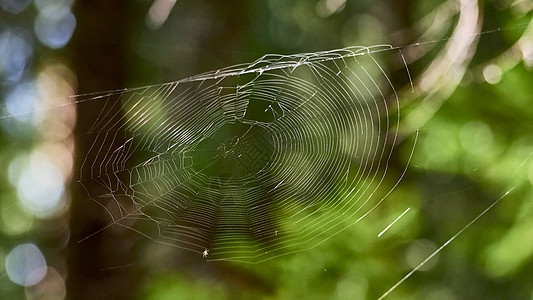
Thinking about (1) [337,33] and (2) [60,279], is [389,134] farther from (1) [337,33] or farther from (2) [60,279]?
(2) [60,279]

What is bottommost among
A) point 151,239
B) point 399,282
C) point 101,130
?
point 399,282

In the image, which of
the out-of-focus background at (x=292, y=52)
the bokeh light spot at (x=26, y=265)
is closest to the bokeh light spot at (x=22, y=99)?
the out-of-focus background at (x=292, y=52)

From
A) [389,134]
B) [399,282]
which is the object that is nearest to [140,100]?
[389,134]

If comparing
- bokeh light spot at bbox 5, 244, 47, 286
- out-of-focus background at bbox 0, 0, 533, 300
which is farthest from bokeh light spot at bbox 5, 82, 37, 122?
bokeh light spot at bbox 5, 244, 47, 286

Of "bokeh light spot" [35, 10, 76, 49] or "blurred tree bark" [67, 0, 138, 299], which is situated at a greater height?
"bokeh light spot" [35, 10, 76, 49]

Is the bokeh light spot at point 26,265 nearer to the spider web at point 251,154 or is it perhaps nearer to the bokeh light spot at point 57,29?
the spider web at point 251,154

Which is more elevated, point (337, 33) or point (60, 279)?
point (337, 33)

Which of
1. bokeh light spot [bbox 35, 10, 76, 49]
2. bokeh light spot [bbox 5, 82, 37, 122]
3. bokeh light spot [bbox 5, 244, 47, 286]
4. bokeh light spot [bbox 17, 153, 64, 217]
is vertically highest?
bokeh light spot [bbox 35, 10, 76, 49]

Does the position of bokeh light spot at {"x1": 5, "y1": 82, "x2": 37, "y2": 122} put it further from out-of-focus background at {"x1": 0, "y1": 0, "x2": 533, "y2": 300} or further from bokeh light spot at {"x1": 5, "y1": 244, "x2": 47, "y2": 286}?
bokeh light spot at {"x1": 5, "y1": 244, "x2": 47, "y2": 286}
